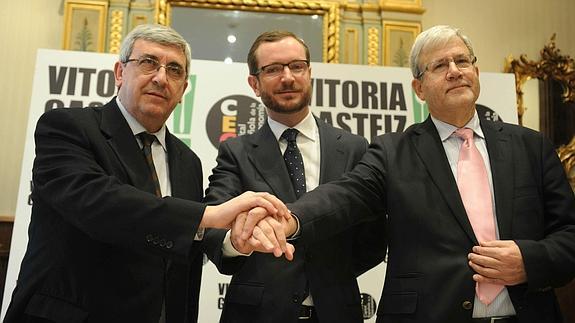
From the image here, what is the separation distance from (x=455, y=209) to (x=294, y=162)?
63 centimetres

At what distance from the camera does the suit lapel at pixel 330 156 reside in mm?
2186

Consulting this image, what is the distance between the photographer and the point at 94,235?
168 centimetres

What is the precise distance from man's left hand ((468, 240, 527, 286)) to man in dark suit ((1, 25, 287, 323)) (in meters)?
0.65

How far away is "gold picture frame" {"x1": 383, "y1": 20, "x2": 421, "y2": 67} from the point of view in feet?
17.0

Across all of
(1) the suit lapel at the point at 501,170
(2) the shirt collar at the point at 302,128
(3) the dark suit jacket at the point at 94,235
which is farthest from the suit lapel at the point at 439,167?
(3) the dark suit jacket at the point at 94,235

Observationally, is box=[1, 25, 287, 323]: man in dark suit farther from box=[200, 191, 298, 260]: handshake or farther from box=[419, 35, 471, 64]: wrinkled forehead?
box=[419, 35, 471, 64]: wrinkled forehead

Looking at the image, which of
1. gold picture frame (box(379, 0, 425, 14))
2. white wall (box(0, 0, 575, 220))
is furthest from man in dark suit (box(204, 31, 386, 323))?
white wall (box(0, 0, 575, 220))

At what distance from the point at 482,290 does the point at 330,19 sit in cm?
373

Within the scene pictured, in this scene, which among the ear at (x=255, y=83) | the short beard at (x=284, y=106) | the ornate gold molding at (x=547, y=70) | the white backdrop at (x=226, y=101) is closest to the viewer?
the short beard at (x=284, y=106)

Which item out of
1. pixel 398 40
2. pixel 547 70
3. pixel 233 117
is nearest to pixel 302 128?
pixel 233 117

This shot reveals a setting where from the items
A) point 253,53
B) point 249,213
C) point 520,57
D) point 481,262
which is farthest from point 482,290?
point 520,57

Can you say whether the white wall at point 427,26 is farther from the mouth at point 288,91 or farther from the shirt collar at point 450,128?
the shirt collar at point 450,128

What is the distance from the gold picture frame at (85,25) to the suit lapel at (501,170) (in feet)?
12.3

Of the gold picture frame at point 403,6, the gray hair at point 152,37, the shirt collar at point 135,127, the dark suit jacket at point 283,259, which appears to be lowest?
the dark suit jacket at point 283,259
